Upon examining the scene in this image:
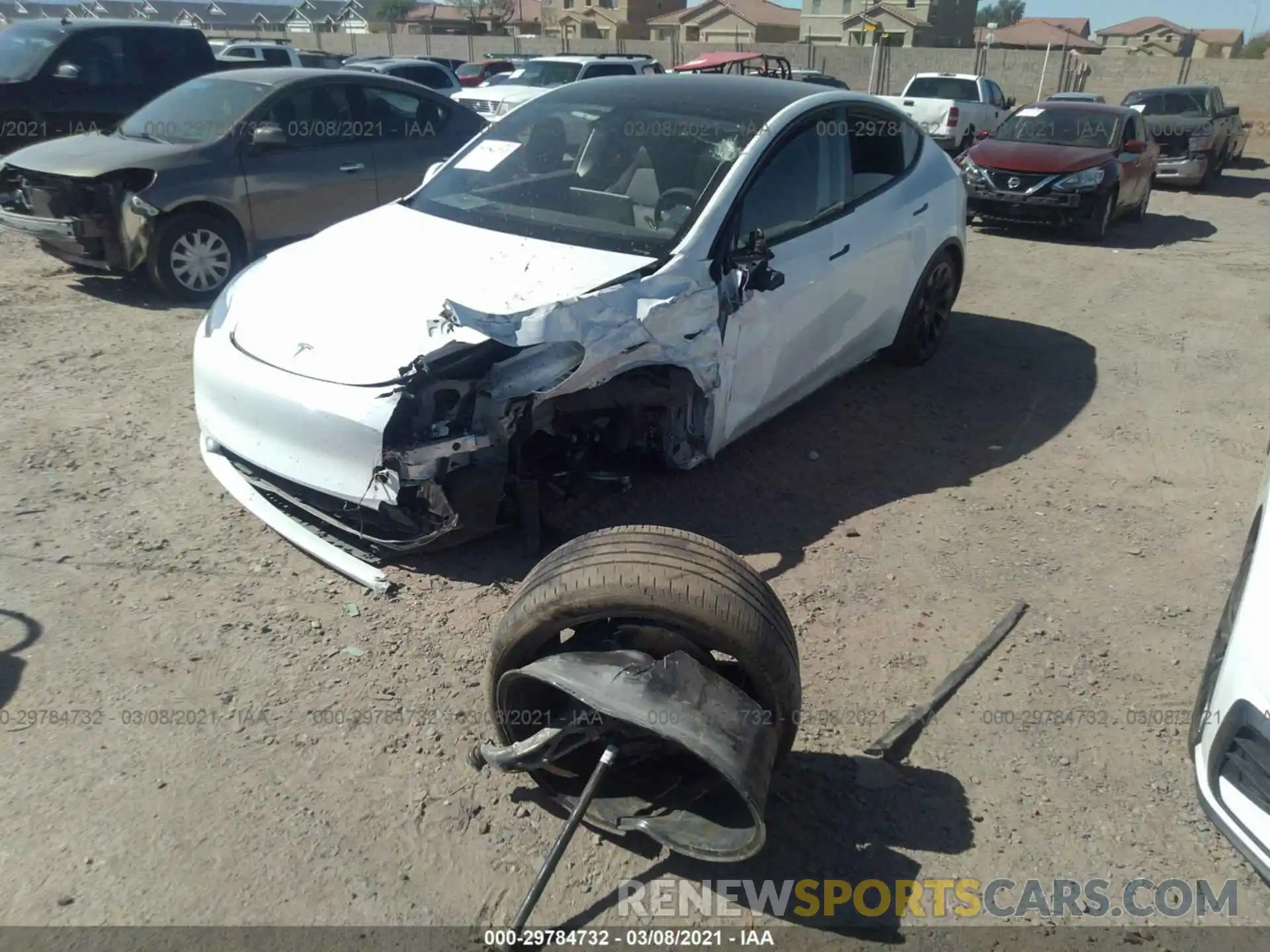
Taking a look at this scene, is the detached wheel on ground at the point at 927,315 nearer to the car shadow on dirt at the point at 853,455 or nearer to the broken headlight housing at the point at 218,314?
the car shadow on dirt at the point at 853,455

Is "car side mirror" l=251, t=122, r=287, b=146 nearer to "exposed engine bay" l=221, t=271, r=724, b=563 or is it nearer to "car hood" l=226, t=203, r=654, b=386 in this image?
"car hood" l=226, t=203, r=654, b=386

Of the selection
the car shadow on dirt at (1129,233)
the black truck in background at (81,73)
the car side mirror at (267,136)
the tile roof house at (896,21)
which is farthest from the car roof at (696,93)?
the tile roof house at (896,21)

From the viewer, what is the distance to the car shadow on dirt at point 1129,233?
11.0 meters

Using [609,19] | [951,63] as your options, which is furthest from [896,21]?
[951,63]

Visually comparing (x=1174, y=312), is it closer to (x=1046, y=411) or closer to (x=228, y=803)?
(x=1046, y=411)

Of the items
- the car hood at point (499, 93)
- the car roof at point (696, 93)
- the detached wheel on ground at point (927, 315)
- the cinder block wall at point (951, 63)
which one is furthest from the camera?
the cinder block wall at point (951, 63)

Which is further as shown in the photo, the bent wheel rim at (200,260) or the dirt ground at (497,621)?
the bent wheel rim at (200,260)

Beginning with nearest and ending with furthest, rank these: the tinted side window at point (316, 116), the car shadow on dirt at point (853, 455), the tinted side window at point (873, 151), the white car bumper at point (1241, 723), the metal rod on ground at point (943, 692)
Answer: the white car bumper at point (1241, 723)
the metal rod on ground at point (943, 692)
the car shadow on dirt at point (853, 455)
the tinted side window at point (873, 151)
the tinted side window at point (316, 116)

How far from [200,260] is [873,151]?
5008 mm

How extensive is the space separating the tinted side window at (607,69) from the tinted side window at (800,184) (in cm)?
1270

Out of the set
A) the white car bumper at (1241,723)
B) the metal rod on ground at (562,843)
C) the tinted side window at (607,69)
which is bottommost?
the metal rod on ground at (562,843)

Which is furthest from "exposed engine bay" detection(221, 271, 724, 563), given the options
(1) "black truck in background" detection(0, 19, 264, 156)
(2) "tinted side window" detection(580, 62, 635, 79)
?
(2) "tinted side window" detection(580, 62, 635, 79)

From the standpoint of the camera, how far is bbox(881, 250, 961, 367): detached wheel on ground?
19.1 feet

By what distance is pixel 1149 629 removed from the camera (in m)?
3.63
